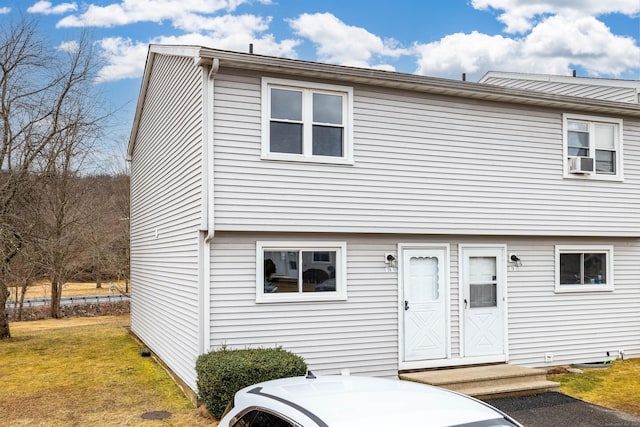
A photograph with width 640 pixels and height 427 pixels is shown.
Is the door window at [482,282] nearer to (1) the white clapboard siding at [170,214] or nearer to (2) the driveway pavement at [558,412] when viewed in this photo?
(2) the driveway pavement at [558,412]

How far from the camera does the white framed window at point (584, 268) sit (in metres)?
11.3

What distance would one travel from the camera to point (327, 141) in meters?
9.28

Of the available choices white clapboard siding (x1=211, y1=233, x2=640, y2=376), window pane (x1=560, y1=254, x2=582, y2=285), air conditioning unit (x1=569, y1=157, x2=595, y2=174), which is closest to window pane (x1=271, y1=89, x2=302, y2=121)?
white clapboard siding (x1=211, y1=233, x2=640, y2=376)

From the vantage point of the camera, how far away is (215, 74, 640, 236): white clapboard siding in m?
8.65

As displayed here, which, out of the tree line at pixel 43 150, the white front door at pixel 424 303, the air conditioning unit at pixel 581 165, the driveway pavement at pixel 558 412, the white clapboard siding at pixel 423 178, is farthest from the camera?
the tree line at pixel 43 150

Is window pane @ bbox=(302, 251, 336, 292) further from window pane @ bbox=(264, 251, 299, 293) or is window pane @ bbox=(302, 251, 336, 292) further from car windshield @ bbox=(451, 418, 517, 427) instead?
car windshield @ bbox=(451, 418, 517, 427)

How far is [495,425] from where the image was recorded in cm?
314

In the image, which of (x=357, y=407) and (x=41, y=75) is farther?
(x=41, y=75)

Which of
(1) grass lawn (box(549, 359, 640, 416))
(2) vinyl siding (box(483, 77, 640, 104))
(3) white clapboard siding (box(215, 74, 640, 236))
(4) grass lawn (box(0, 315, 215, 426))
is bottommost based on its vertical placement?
(4) grass lawn (box(0, 315, 215, 426))

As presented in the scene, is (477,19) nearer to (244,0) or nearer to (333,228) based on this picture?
(244,0)

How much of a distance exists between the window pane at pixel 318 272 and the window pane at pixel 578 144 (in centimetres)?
562

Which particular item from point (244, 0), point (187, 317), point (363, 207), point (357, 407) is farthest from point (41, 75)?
point (357, 407)

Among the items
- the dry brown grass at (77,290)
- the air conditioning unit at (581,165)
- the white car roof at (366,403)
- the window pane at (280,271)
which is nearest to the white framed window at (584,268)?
the air conditioning unit at (581,165)

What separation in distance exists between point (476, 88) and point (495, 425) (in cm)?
804
